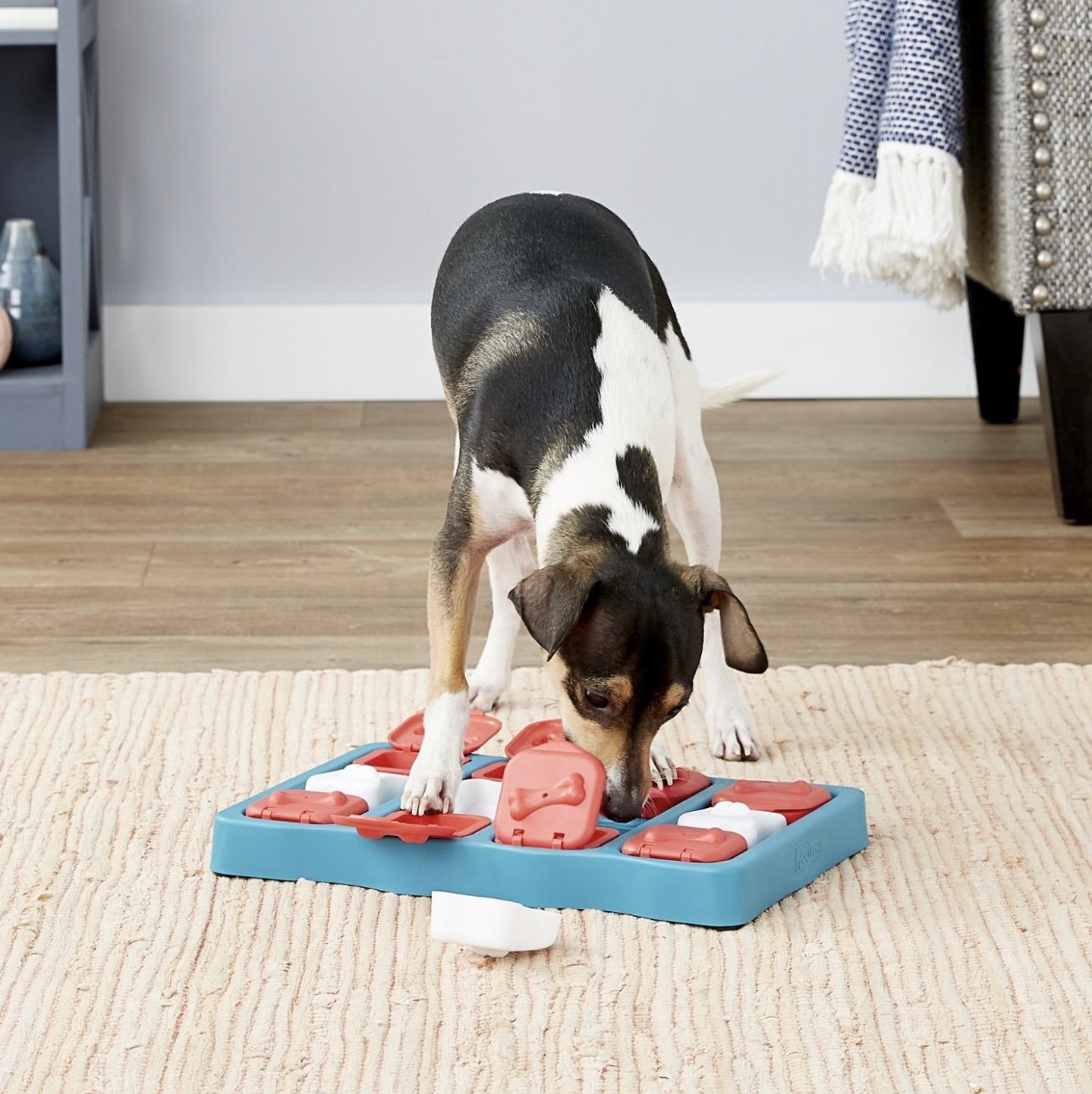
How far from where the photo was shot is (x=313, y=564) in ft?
9.87

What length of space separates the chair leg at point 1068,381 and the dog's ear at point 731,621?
157 centimetres

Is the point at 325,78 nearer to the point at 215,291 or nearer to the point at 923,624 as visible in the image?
the point at 215,291

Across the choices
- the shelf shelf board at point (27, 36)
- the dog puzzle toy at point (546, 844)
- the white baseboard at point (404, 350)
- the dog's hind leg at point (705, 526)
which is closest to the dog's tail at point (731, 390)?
the dog's hind leg at point (705, 526)

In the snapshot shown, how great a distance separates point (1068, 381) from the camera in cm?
309

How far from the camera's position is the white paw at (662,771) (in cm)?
193

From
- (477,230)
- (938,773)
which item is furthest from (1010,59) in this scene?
(938,773)

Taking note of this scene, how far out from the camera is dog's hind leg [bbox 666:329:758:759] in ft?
7.14

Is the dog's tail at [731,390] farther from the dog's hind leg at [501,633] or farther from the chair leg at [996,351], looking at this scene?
the chair leg at [996,351]

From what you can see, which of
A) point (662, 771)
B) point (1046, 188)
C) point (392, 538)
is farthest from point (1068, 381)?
point (662, 771)

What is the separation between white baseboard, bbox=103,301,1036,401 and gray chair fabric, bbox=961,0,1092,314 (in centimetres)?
113

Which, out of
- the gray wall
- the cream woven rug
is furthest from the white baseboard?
the cream woven rug

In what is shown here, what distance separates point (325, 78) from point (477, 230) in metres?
2.07

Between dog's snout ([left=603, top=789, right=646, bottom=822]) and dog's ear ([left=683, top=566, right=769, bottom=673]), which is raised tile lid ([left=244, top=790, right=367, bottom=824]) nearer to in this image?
dog's snout ([left=603, top=789, right=646, bottom=822])

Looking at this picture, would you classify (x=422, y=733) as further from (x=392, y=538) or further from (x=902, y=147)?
(x=902, y=147)
